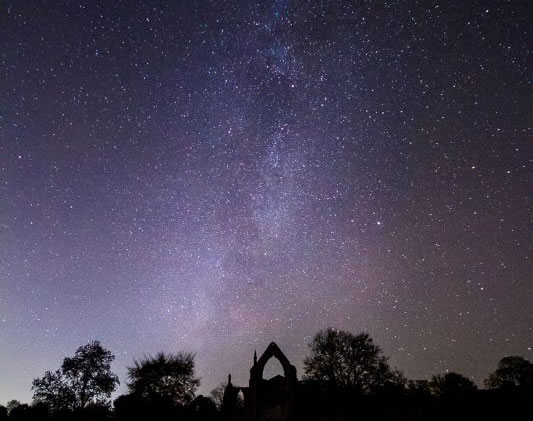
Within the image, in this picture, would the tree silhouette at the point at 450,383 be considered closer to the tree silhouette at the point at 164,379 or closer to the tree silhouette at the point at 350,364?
the tree silhouette at the point at 350,364

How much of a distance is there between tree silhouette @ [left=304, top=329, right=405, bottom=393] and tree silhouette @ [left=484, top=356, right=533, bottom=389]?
1386 inches

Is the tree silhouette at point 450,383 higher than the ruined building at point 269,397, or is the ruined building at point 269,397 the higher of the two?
the tree silhouette at point 450,383

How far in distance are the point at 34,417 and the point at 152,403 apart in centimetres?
1751

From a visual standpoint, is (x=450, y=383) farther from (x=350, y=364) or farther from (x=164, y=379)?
(x=164, y=379)

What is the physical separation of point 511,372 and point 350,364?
145ft

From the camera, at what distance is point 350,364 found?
56.8 meters

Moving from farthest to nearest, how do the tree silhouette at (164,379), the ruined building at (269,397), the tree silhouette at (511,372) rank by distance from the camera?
1. the tree silhouette at (511,372)
2. the tree silhouette at (164,379)
3. the ruined building at (269,397)

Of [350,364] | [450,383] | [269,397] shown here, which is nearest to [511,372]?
[450,383]

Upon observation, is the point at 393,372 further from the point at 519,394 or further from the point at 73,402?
the point at 73,402

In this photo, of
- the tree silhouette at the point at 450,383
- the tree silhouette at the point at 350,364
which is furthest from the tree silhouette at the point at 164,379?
the tree silhouette at the point at 450,383

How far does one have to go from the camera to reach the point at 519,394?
909 inches

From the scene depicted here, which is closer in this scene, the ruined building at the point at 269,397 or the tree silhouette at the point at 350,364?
the ruined building at the point at 269,397

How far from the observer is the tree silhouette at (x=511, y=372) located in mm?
73375

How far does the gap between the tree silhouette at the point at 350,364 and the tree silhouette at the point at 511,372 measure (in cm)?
3521
